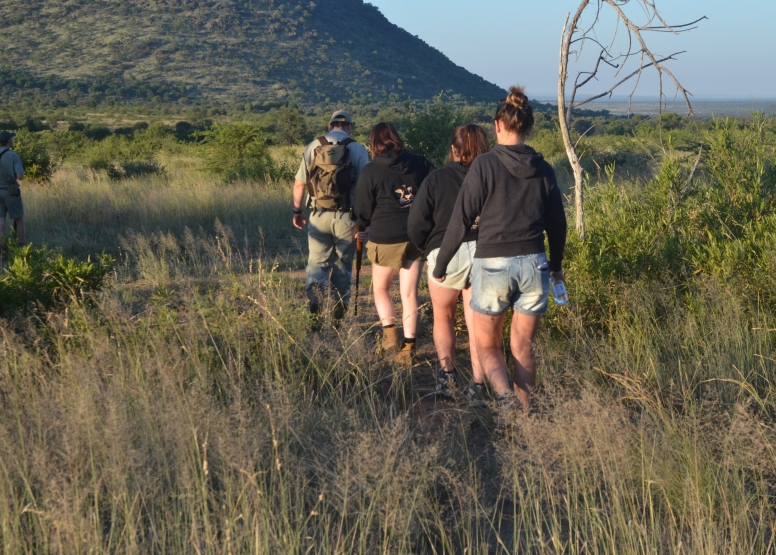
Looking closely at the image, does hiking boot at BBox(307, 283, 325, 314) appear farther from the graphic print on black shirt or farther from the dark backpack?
the graphic print on black shirt

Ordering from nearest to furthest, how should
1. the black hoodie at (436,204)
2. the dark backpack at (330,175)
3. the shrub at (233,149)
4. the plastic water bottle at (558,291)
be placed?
the plastic water bottle at (558,291) < the black hoodie at (436,204) < the dark backpack at (330,175) < the shrub at (233,149)

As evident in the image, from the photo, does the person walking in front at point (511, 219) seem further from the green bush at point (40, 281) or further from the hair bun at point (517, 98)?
the green bush at point (40, 281)

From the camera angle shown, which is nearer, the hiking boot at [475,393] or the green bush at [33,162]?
the hiking boot at [475,393]

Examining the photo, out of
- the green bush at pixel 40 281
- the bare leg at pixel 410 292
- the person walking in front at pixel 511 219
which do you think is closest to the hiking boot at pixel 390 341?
the bare leg at pixel 410 292

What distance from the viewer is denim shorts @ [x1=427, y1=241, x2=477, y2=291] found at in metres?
4.50

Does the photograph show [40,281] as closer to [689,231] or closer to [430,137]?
[689,231]

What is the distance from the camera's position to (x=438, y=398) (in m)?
4.72

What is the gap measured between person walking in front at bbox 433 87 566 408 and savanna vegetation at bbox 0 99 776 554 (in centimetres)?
41

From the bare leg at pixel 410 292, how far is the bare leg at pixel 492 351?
4.02ft

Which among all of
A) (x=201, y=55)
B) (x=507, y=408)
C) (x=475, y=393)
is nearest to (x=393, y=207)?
(x=475, y=393)

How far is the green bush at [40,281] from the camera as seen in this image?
15.7ft

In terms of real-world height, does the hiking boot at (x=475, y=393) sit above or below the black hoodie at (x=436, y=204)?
below

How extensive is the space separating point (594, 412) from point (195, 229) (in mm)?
8764

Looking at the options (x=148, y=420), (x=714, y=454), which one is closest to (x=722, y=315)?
(x=714, y=454)
